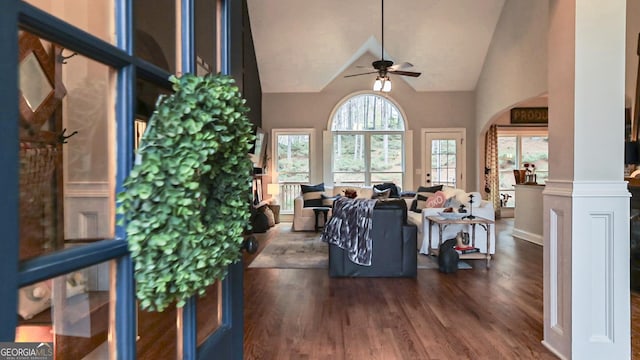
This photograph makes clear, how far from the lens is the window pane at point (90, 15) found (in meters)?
0.57

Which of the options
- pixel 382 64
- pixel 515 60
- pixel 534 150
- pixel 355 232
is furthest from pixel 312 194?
pixel 534 150

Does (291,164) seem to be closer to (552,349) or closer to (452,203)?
(452,203)

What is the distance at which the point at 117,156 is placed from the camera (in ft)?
2.05

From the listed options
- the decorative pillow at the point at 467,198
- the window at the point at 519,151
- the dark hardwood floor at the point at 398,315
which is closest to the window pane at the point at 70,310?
the dark hardwood floor at the point at 398,315

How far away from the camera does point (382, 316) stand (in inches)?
124

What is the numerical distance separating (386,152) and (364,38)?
2870mm

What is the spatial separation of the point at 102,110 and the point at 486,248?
528 cm

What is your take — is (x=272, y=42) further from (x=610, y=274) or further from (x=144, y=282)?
(x=144, y=282)

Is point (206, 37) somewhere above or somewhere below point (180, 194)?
above

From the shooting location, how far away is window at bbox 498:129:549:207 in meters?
10.1

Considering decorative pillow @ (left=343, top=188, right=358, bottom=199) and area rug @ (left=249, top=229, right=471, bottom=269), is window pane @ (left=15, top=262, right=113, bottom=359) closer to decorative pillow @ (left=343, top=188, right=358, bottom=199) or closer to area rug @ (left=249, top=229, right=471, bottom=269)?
area rug @ (left=249, top=229, right=471, bottom=269)

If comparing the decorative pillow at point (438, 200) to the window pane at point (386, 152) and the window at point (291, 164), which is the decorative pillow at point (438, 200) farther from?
the window at point (291, 164)

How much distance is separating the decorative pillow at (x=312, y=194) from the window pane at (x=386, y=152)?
5.71 ft

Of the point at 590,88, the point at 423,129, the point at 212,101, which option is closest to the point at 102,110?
the point at 212,101
